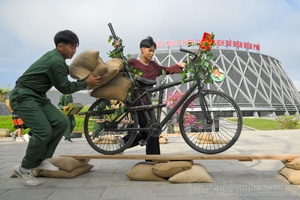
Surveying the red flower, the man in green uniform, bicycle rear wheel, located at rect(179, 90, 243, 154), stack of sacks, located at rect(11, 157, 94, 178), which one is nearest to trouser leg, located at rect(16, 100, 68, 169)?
the man in green uniform

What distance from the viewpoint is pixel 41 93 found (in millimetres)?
3471

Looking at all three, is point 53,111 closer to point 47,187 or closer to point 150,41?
point 47,187

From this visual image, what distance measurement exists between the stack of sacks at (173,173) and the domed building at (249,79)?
36717mm

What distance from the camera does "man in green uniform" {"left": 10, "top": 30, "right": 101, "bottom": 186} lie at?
3252 millimetres

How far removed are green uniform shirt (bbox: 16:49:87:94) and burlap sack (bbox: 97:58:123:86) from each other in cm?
42

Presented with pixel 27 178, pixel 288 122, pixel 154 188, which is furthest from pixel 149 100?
pixel 288 122

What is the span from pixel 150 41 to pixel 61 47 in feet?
4.89

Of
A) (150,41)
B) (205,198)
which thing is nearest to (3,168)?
(150,41)

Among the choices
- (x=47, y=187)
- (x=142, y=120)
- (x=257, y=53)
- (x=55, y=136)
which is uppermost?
(x=257, y=53)

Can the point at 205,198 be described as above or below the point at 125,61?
below

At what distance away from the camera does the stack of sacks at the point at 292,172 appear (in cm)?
324

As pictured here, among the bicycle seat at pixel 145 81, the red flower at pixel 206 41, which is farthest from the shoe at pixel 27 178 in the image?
the red flower at pixel 206 41

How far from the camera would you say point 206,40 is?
152 inches

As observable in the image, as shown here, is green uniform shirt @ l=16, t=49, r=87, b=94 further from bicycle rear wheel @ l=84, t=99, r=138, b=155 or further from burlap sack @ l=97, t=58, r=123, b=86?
bicycle rear wheel @ l=84, t=99, r=138, b=155
